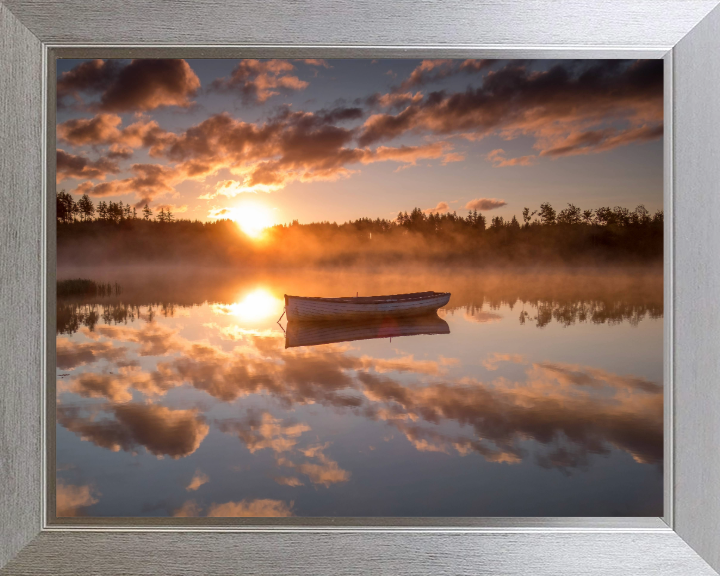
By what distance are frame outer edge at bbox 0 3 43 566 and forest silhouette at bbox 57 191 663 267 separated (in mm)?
591

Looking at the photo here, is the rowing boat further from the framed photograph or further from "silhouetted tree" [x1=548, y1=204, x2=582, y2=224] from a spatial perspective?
"silhouetted tree" [x1=548, y1=204, x2=582, y2=224]

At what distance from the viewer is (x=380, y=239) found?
206 centimetres

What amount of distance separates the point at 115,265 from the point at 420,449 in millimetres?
1332

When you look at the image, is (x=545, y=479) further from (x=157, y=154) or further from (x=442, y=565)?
(x=157, y=154)

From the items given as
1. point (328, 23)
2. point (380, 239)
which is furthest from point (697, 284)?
point (380, 239)

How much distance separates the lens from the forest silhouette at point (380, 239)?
1.71m

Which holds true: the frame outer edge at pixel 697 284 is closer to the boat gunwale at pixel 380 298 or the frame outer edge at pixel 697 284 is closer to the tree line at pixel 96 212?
the boat gunwale at pixel 380 298

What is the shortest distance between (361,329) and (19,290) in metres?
1.33

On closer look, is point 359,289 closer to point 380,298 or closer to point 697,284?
point 380,298

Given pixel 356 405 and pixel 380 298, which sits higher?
pixel 380 298

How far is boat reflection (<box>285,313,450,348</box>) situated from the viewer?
1.84 metres

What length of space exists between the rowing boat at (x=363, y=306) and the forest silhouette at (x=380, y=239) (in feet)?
0.56

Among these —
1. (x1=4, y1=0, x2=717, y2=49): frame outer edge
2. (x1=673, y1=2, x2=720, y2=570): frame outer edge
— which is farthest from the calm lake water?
(x1=4, y1=0, x2=717, y2=49): frame outer edge

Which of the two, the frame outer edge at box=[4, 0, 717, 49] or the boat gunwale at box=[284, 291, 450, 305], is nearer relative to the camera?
the frame outer edge at box=[4, 0, 717, 49]
